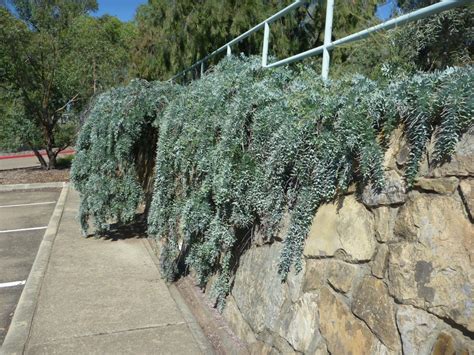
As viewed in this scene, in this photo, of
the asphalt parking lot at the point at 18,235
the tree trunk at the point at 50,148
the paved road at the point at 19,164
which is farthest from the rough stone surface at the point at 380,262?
the paved road at the point at 19,164

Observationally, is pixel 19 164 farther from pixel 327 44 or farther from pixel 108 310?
pixel 327 44

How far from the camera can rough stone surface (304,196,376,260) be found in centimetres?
254

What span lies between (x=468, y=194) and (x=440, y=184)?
15 centimetres

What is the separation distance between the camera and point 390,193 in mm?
2406

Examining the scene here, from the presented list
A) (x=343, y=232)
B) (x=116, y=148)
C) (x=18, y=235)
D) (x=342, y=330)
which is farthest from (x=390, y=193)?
(x=18, y=235)

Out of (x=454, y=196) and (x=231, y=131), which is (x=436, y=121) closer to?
(x=454, y=196)

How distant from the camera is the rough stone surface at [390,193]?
7.70 feet

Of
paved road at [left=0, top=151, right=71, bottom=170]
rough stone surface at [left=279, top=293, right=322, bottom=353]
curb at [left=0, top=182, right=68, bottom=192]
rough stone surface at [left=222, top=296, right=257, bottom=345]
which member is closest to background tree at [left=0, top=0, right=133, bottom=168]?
curb at [left=0, top=182, right=68, bottom=192]

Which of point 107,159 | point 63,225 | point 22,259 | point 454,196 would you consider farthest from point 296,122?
point 63,225

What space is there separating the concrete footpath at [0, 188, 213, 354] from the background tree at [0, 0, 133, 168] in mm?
11166

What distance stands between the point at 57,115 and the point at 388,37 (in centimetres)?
1632

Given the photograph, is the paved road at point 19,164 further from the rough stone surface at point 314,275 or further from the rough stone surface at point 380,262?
the rough stone surface at point 380,262

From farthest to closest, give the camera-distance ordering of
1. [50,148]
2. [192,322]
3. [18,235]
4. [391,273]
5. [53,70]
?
1. [50,148]
2. [53,70]
3. [18,235]
4. [192,322]
5. [391,273]

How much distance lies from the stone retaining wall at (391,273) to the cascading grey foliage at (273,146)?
0.09 m
